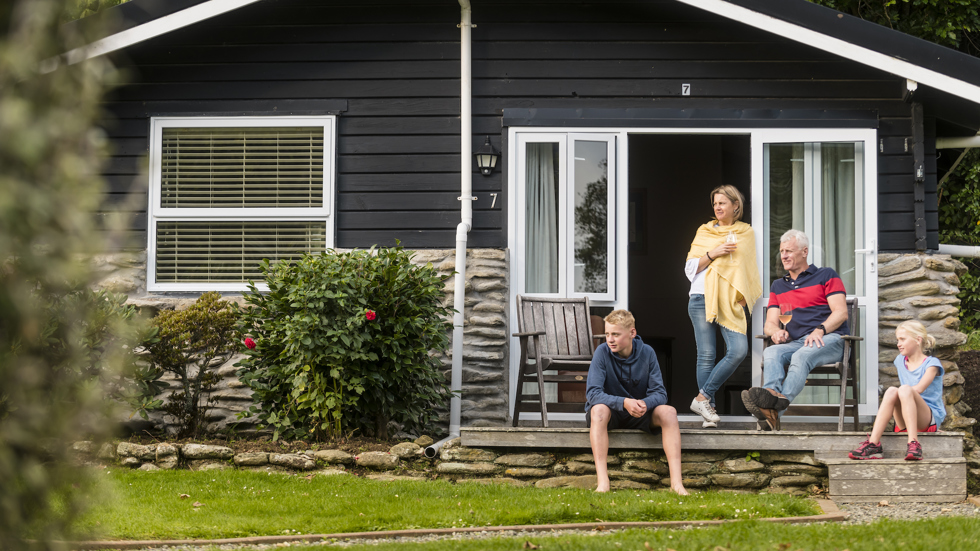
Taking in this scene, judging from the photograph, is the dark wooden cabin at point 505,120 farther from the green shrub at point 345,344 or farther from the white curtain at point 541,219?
the green shrub at point 345,344

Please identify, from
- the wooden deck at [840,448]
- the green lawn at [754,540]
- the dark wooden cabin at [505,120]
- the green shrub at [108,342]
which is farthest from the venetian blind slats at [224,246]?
the green lawn at [754,540]

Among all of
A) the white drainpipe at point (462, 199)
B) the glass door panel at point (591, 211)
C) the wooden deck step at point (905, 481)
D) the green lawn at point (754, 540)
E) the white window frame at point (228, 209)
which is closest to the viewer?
the green lawn at point (754, 540)

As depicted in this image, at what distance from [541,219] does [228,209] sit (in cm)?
227

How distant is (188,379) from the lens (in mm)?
5621

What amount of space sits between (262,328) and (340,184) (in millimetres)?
1348

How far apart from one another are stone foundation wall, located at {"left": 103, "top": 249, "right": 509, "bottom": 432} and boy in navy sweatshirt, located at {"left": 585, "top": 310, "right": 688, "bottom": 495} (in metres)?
1.36

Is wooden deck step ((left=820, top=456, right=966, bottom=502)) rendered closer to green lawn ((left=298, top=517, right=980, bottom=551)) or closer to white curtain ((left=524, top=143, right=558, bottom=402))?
green lawn ((left=298, top=517, right=980, bottom=551))

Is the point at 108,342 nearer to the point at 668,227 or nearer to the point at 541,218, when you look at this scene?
the point at 541,218

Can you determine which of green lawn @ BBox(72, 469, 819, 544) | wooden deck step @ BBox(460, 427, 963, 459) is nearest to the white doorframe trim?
wooden deck step @ BBox(460, 427, 963, 459)

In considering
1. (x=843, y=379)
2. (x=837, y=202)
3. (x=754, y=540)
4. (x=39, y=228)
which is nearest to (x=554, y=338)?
(x=843, y=379)

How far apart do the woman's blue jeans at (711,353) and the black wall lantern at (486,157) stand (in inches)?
66.1

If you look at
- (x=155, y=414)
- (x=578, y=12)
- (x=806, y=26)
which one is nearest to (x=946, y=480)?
(x=806, y=26)

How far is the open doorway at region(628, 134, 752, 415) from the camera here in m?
9.23

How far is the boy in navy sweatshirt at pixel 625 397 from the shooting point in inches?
174
